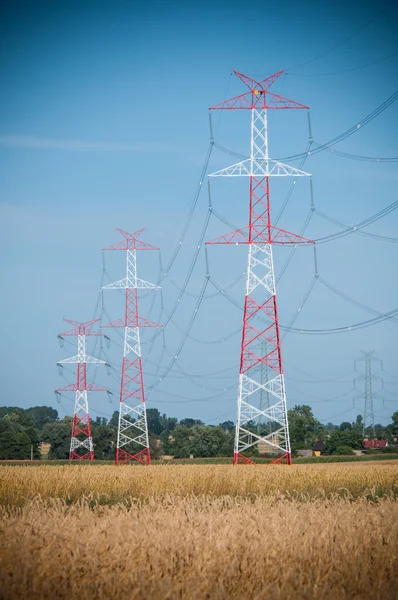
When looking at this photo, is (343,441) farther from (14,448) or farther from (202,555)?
(202,555)

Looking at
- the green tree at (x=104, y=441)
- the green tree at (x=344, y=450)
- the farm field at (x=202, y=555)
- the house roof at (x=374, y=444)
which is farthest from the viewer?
the house roof at (x=374, y=444)

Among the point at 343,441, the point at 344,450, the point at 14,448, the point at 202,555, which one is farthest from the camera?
the point at 343,441

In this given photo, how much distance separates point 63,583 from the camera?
344 inches

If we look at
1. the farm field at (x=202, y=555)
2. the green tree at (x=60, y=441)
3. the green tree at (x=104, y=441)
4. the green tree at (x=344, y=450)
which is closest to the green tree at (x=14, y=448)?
the green tree at (x=60, y=441)

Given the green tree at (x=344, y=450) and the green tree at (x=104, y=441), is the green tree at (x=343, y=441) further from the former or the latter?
the green tree at (x=104, y=441)

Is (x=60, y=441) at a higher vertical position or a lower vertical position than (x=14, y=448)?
higher

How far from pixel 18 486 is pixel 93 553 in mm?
13575

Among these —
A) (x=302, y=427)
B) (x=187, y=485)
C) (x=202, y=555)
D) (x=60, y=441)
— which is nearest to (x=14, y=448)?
(x=60, y=441)

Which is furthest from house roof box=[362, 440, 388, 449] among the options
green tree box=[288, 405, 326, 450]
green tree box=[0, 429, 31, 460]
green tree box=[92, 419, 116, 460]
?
green tree box=[0, 429, 31, 460]

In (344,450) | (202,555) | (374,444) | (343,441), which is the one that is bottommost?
(344,450)

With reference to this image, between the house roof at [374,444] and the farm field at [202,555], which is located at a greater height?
the farm field at [202,555]

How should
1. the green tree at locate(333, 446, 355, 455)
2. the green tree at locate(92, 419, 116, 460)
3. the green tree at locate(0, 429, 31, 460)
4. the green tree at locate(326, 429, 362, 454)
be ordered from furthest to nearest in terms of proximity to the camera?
the green tree at locate(326, 429, 362, 454)
the green tree at locate(333, 446, 355, 455)
the green tree at locate(92, 419, 116, 460)
the green tree at locate(0, 429, 31, 460)

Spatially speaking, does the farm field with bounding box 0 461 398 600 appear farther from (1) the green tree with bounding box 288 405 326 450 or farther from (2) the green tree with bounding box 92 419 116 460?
(1) the green tree with bounding box 288 405 326 450

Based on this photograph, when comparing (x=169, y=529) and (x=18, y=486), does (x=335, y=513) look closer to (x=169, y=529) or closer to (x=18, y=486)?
(x=169, y=529)
